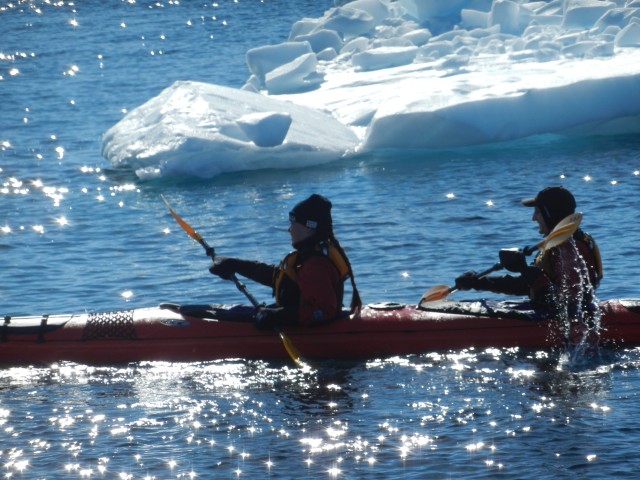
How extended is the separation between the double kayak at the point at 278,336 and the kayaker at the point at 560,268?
5.5 inches

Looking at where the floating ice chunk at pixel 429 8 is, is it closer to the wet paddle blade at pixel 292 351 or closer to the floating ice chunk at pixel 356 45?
→ the floating ice chunk at pixel 356 45

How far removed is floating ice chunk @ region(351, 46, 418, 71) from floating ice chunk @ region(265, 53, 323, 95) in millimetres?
719

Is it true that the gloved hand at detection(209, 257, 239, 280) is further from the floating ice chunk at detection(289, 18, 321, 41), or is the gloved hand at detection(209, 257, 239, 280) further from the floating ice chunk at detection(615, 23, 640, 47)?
the floating ice chunk at detection(289, 18, 321, 41)

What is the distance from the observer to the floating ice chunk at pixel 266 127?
1145 cm

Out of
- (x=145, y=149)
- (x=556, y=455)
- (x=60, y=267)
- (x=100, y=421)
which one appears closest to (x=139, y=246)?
(x=60, y=267)

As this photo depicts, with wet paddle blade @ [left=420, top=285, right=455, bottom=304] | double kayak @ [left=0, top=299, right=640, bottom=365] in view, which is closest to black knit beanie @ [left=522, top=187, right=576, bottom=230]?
double kayak @ [left=0, top=299, right=640, bottom=365]

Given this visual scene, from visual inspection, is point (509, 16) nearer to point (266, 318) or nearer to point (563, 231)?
point (563, 231)

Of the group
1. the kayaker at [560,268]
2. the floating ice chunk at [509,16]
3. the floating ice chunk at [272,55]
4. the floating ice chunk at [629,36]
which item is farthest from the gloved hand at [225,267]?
the floating ice chunk at [509,16]

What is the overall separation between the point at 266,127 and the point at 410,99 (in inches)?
74.2

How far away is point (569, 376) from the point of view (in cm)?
638

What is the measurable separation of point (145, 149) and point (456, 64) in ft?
16.1

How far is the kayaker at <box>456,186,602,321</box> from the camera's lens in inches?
258

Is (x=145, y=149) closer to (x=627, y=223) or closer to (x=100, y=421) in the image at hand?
(x=627, y=223)

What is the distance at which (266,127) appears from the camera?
11484 millimetres
